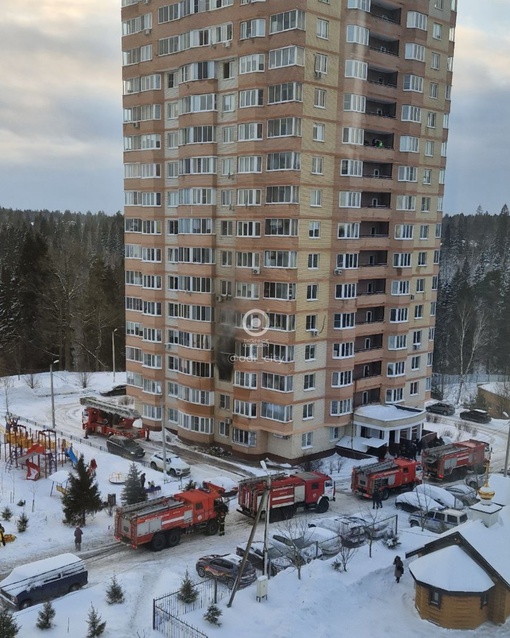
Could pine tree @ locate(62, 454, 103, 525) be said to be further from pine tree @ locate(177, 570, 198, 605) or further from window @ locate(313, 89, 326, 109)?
window @ locate(313, 89, 326, 109)

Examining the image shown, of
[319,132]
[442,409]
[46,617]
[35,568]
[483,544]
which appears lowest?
[442,409]

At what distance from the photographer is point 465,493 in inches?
1254

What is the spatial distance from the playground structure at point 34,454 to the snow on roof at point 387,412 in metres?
16.7

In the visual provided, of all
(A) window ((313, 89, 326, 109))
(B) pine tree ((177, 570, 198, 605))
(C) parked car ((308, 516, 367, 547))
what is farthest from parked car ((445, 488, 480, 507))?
(A) window ((313, 89, 326, 109))

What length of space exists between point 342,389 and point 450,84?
20805 mm

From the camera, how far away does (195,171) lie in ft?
125

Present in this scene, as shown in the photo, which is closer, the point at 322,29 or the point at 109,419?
the point at 322,29

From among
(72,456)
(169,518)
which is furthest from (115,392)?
(169,518)

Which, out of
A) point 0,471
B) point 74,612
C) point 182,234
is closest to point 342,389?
point 182,234

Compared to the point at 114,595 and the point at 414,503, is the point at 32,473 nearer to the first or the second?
the point at 114,595

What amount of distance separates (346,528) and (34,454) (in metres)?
16.1

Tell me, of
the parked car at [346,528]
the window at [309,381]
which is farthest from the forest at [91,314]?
the parked car at [346,528]

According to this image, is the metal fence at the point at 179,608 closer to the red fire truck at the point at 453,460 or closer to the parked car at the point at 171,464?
the parked car at the point at 171,464

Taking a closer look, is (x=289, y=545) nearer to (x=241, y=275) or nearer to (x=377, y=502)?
(x=377, y=502)
